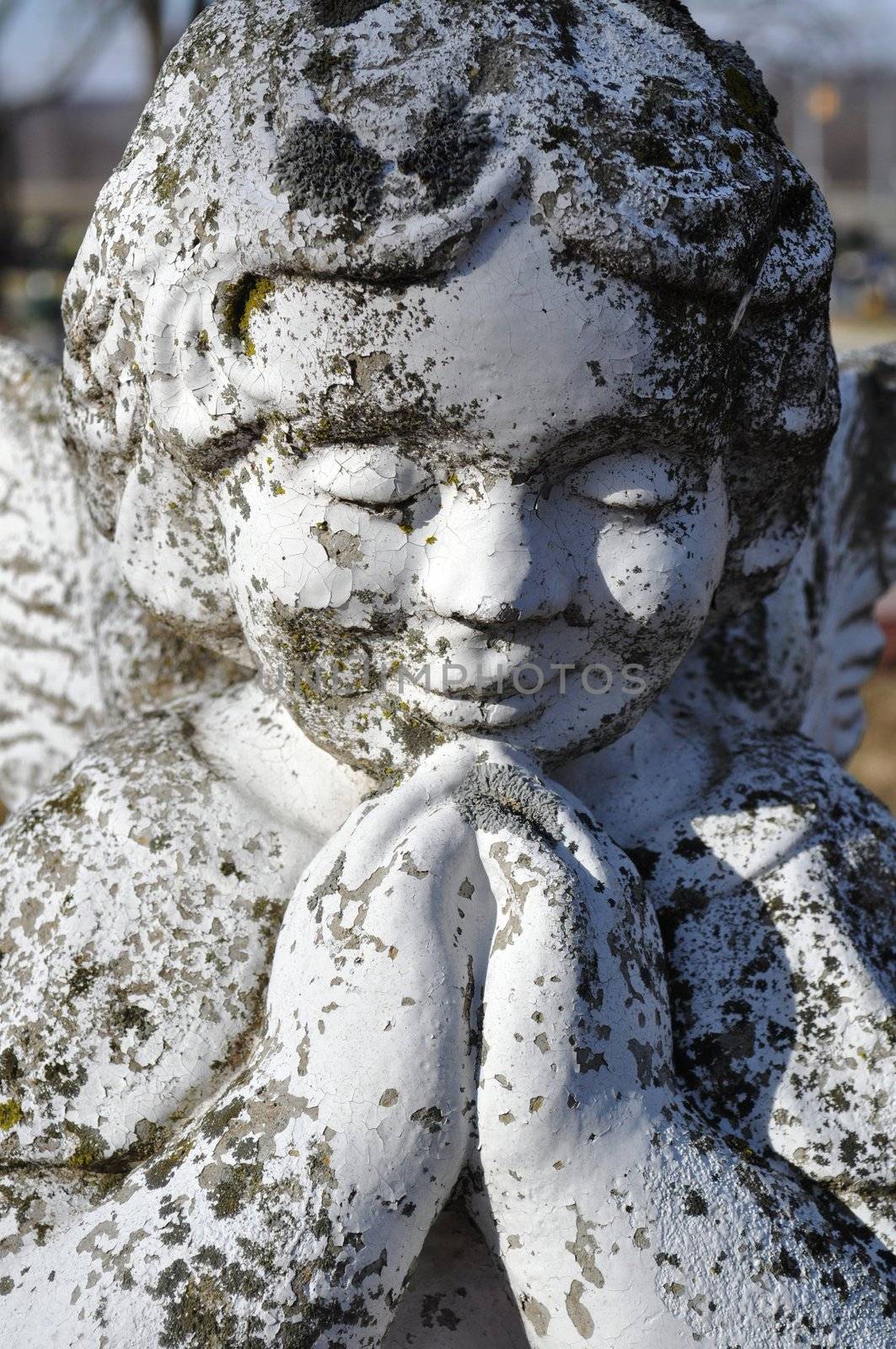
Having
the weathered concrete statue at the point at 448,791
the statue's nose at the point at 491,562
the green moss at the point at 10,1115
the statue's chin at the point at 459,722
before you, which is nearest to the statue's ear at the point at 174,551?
the weathered concrete statue at the point at 448,791

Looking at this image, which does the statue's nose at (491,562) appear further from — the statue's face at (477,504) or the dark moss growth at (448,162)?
the dark moss growth at (448,162)

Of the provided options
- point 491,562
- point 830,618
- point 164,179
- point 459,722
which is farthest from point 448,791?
point 830,618

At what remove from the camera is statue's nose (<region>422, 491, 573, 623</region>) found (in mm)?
1131

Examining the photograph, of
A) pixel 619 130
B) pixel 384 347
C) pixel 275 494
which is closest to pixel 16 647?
pixel 275 494

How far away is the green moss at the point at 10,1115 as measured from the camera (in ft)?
4.04

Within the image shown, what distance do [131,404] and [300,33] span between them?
14.0 inches

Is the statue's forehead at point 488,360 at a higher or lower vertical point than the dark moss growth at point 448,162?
lower

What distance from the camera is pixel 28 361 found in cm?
187

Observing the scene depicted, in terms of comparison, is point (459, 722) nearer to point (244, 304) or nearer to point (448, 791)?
point (448, 791)

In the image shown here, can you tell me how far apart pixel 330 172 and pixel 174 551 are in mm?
436

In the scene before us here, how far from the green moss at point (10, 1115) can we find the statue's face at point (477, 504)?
0.43 metres

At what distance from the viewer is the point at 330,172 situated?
105cm

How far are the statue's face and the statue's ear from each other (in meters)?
0.06

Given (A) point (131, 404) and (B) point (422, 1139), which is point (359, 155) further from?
(B) point (422, 1139)
